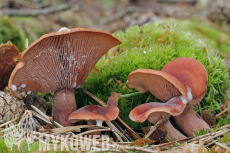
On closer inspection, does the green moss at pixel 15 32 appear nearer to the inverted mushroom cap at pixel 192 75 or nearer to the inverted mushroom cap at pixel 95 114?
the inverted mushroom cap at pixel 95 114

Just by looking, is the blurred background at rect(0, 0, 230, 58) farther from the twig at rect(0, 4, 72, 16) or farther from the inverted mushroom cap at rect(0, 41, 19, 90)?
the inverted mushroom cap at rect(0, 41, 19, 90)

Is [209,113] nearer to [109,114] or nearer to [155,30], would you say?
[109,114]

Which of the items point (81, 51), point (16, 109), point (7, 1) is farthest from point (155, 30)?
point (7, 1)

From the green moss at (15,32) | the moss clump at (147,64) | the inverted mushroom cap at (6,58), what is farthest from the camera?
the green moss at (15,32)

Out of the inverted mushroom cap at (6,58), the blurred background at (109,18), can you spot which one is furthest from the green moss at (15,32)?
the inverted mushroom cap at (6,58)

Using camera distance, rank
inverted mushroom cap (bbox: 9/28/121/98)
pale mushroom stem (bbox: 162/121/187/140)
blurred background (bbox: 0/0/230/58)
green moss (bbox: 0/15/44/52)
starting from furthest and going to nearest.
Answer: blurred background (bbox: 0/0/230/58) → green moss (bbox: 0/15/44/52) → pale mushroom stem (bbox: 162/121/187/140) → inverted mushroom cap (bbox: 9/28/121/98)

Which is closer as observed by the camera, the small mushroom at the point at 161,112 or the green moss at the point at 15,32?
the small mushroom at the point at 161,112

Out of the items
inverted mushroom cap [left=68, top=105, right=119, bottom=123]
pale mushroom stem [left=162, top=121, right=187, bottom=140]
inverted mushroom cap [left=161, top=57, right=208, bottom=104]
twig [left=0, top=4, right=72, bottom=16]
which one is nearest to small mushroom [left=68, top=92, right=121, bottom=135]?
inverted mushroom cap [left=68, top=105, right=119, bottom=123]
